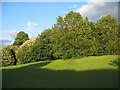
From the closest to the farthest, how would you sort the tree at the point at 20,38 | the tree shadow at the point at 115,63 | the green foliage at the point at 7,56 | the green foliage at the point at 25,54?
1. the tree shadow at the point at 115,63
2. the green foliage at the point at 7,56
3. the green foliage at the point at 25,54
4. the tree at the point at 20,38

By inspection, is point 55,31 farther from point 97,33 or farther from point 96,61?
point 96,61

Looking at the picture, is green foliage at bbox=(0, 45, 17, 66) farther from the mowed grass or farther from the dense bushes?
the mowed grass

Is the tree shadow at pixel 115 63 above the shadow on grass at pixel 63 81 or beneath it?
above

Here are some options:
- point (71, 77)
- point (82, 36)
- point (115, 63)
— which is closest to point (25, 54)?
point (82, 36)

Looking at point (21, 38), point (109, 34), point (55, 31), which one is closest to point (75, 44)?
point (55, 31)

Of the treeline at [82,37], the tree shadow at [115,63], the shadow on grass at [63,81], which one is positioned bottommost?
the shadow on grass at [63,81]

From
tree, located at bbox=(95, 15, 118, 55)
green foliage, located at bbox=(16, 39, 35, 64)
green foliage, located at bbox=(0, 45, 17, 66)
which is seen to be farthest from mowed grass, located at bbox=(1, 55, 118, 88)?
green foliage, located at bbox=(16, 39, 35, 64)

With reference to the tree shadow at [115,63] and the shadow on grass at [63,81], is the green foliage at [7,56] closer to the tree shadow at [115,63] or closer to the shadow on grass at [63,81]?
the tree shadow at [115,63]

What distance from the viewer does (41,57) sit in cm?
5519

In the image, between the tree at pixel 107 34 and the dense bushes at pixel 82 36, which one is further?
the tree at pixel 107 34

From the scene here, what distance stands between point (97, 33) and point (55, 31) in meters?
7.39

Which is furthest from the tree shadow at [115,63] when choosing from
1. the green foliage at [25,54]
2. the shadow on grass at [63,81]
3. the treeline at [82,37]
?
the green foliage at [25,54]

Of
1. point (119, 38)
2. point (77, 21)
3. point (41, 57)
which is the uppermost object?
point (77, 21)

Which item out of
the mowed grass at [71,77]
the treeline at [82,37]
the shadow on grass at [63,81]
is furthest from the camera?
the treeline at [82,37]
